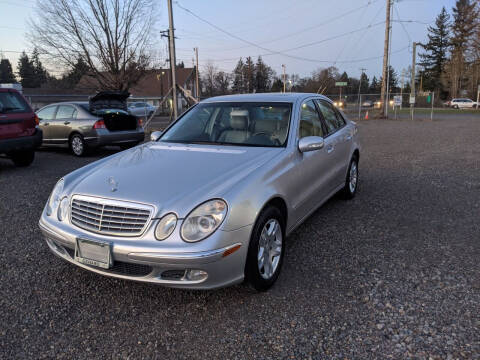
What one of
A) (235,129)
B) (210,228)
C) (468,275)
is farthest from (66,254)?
(468,275)

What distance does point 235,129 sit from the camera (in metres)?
3.90

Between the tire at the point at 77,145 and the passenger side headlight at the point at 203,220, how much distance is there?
807 centimetres

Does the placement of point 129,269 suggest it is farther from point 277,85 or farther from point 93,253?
point 277,85

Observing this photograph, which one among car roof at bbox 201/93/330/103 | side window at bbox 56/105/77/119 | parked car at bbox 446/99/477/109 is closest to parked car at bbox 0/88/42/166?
side window at bbox 56/105/77/119

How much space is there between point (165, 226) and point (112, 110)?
8174mm

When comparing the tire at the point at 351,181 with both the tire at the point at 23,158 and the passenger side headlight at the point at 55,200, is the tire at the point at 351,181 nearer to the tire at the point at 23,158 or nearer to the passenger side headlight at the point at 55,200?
the passenger side headlight at the point at 55,200

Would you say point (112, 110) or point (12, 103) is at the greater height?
point (12, 103)

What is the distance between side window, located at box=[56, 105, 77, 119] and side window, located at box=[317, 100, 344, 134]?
289 inches

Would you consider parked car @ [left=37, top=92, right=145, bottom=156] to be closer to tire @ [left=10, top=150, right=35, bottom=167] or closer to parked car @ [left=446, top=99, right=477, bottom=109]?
tire @ [left=10, top=150, right=35, bottom=167]

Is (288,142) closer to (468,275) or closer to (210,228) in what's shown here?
(210,228)

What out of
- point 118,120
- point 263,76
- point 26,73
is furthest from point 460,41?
point 26,73

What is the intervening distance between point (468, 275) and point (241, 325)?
2087 millimetres

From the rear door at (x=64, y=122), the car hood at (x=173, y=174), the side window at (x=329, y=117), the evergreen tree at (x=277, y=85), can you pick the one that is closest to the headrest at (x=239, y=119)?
the car hood at (x=173, y=174)

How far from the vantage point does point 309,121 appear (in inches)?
161
